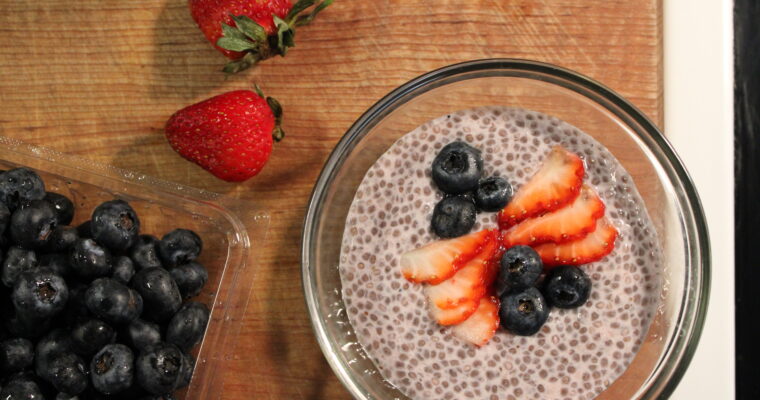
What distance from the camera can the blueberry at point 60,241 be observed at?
62.7 inches

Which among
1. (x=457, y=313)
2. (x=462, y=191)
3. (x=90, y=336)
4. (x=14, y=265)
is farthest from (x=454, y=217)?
(x=14, y=265)

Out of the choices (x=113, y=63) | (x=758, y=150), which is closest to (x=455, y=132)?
(x=113, y=63)

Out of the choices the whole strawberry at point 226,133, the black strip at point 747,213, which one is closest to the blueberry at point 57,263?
the whole strawberry at point 226,133

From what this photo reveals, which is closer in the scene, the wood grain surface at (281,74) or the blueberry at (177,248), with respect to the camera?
the blueberry at (177,248)

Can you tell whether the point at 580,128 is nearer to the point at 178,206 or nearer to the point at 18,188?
the point at 178,206

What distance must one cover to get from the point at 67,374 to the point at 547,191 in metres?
0.98

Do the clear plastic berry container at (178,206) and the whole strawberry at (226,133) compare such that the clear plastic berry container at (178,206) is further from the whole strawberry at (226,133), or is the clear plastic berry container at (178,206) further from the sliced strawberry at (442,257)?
the sliced strawberry at (442,257)

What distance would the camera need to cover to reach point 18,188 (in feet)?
5.16

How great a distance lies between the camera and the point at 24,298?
1.47 metres

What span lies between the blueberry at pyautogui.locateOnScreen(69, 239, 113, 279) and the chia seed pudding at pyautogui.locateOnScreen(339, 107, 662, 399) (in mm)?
483

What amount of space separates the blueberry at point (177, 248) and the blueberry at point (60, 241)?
0.57ft

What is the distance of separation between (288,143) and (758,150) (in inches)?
51.6

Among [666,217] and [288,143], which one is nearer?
[666,217]

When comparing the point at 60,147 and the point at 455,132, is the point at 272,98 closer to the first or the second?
the point at 455,132
